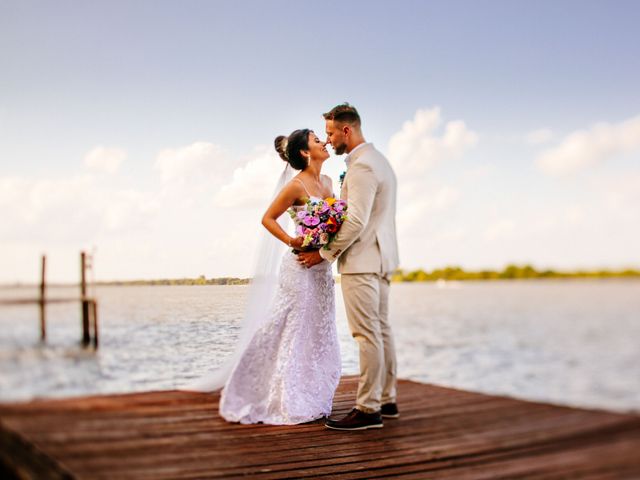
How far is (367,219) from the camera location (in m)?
3.12

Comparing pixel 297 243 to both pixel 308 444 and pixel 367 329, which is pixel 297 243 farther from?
pixel 308 444

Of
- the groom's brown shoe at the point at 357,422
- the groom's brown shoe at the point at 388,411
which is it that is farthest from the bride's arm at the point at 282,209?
the groom's brown shoe at the point at 388,411

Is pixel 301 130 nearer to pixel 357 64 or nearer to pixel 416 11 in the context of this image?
pixel 357 64

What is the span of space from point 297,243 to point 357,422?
100 centimetres

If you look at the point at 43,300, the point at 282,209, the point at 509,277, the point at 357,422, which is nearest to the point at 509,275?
the point at 509,277

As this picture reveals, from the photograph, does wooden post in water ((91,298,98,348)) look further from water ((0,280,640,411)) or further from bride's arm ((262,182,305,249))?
bride's arm ((262,182,305,249))

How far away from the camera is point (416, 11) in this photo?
21.5 feet

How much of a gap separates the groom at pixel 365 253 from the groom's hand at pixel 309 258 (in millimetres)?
116

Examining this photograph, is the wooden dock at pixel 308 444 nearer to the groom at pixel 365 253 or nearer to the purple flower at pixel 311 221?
the groom at pixel 365 253

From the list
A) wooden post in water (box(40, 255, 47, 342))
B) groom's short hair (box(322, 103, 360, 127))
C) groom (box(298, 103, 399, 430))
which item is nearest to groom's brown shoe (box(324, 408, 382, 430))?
groom (box(298, 103, 399, 430))

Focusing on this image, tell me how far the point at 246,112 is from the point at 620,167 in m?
2.55

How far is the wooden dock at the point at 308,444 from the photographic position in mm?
2002

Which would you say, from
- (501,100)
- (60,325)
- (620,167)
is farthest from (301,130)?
(501,100)

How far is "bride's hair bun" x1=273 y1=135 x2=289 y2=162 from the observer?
3.62 metres
